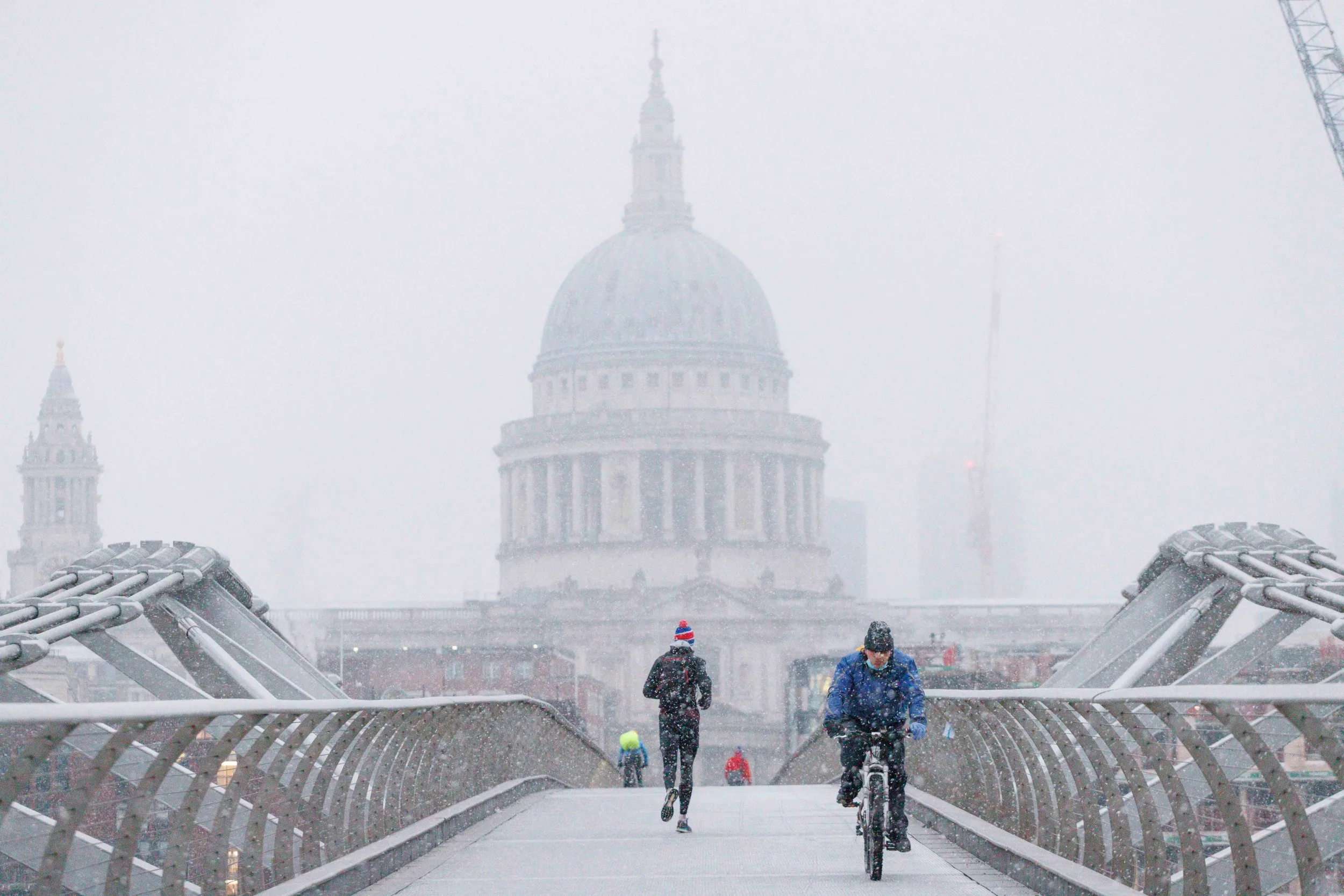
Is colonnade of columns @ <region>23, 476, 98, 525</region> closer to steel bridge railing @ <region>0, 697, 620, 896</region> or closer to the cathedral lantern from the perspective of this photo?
the cathedral lantern

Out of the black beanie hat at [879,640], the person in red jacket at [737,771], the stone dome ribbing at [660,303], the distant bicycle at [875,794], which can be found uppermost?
the stone dome ribbing at [660,303]

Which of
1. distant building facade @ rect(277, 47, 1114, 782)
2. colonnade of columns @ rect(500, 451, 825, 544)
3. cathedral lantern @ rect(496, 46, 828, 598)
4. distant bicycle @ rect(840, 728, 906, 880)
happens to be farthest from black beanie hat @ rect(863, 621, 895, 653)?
colonnade of columns @ rect(500, 451, 825, 544)

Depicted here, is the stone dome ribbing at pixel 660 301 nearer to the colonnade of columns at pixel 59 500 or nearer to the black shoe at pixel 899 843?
the colonnade of columns at pixel 59 500

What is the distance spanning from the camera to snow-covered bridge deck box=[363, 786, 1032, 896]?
578 inches

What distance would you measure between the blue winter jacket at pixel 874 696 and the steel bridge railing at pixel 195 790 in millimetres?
3064

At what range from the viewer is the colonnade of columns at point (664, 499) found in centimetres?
16250

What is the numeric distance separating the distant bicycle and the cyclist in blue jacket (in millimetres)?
42

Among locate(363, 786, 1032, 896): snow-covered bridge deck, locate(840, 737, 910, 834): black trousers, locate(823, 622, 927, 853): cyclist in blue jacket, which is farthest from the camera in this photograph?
locate(840, 737, 910, 834): black trousers

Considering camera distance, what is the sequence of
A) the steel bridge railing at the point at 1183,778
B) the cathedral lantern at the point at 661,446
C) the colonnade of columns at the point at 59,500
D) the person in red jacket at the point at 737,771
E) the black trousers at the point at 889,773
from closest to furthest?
1. the steel bridge railing at the point at 1183,778
2. the black trousers at the point at 889,773
3. the person in red jacket at the point at 737,771
4. the cathedral lantern at the point at 661,446
5. the colonnade of columns at the point at 59,500

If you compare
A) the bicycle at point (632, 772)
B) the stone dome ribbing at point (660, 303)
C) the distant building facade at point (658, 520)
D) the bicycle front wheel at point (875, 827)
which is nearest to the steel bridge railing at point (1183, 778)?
the bicycle front wheel at point (875, 827)

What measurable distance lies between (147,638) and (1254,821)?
132 meters

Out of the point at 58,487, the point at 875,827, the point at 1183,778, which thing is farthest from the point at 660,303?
the point at 1183,778

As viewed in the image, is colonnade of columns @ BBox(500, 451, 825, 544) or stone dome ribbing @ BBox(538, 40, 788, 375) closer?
colonnade of columns @ BBox(500, 451, 825, 544)

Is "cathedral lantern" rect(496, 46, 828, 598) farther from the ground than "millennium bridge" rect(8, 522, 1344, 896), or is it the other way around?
"cathedral lantern" rect(496, 46, 828, 598)
